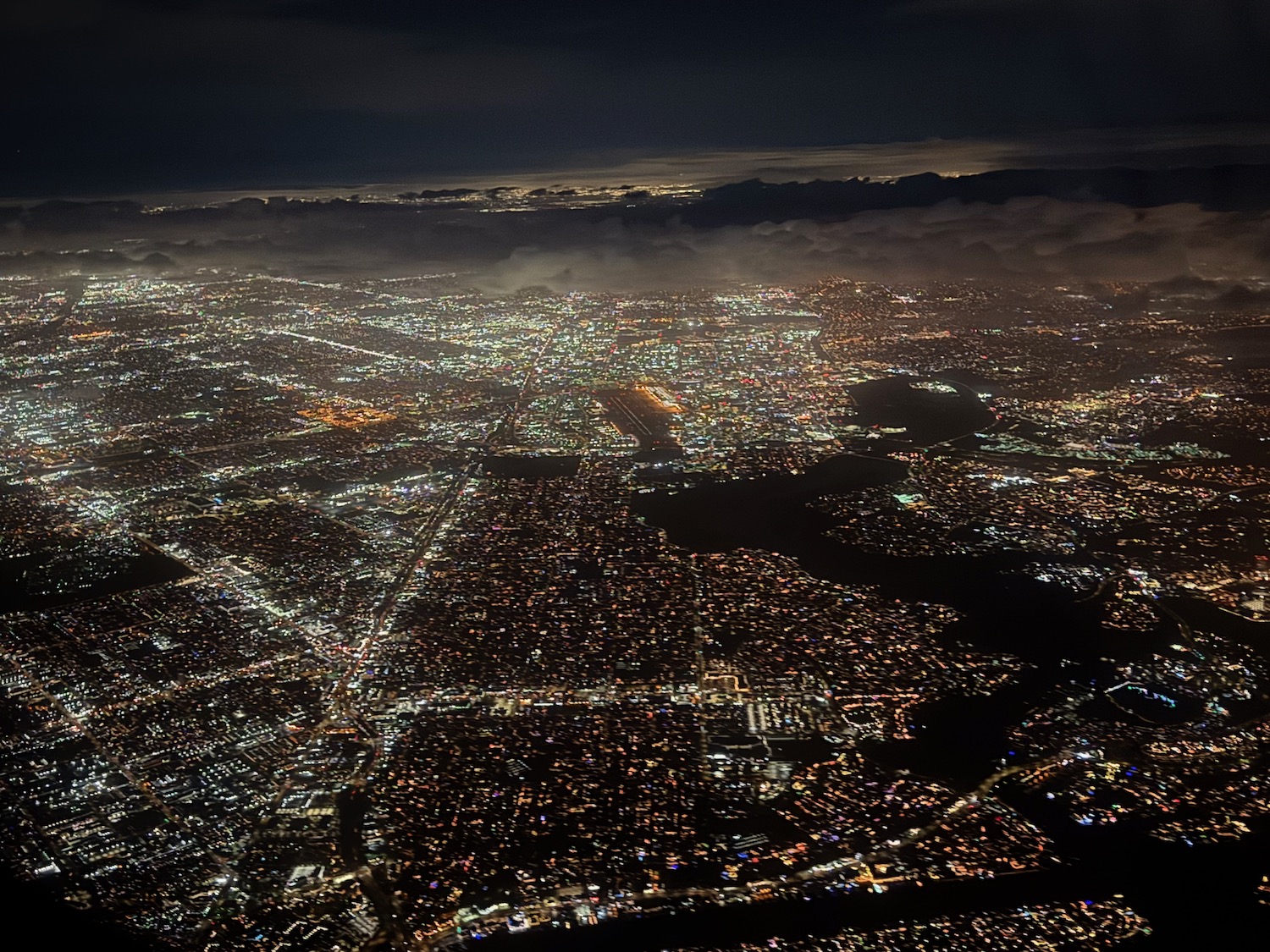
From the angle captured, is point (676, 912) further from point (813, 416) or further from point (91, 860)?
point (813, 416)

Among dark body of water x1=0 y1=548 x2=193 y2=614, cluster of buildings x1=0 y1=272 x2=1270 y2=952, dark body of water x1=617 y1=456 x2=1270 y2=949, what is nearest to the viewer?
dark body of water x1=617 y1=456 x2=1270 y2=949

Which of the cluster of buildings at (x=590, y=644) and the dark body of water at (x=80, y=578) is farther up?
the dark body of water at (x=80, y=578)

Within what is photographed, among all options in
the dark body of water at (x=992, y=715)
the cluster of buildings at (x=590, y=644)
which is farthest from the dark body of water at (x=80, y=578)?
the dark body of water at (x=992, y=715)

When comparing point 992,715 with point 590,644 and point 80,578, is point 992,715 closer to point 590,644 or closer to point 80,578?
point 590,644

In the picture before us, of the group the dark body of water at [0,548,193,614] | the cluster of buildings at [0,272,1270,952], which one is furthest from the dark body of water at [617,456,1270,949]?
the dark body of water at [0,548,193,614]

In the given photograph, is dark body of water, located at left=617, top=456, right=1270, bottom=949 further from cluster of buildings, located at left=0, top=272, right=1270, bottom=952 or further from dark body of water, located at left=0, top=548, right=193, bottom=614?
dark body of water, located at left=0, top=548, right=193, bottom=614

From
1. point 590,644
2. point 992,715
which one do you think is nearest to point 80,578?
point 590,644

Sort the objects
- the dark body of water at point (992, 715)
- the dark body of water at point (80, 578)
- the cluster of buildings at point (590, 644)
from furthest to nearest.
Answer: the dark body of water at point (80, 578), the cluster of buildings at point (590, 644), the dark body of water at point (992, 715)

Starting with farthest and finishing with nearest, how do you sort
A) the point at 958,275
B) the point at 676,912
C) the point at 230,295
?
the point at 958,275, the point at 230,295, the point at 676,912

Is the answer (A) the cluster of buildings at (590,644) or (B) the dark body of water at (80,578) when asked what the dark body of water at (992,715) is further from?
(B) the dark body of water at (80,578)

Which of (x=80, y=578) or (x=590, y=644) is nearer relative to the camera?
(x=590, y=644)

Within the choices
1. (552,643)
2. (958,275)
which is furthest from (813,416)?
(958,275)
